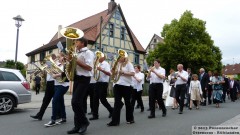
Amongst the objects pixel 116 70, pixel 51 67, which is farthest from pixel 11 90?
pixel 116 70

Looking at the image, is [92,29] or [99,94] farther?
[92,29]

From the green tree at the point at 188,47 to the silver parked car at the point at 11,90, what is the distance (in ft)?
97.5

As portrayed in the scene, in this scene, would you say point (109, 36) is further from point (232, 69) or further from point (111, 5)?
point (232, 69)

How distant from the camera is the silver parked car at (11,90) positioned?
996 cm

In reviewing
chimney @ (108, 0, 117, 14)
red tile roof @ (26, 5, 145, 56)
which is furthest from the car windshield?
chimney @ (108, 0, 117, 14)

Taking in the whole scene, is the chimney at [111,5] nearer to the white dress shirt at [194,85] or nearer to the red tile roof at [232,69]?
the white dress shirt at [194,85]

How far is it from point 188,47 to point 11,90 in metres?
31.6

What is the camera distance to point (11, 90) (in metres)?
10.1

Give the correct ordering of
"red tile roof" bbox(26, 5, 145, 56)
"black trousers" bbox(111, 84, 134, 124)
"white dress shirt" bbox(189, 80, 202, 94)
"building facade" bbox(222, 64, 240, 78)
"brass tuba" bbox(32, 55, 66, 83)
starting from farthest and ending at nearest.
Answer: "building facade" bbox(222, 64, 240, 78)
"red tile roof" bbox(26, 5, 145, 56)
"white dress shirt" bbox(189, 80, 202, 94)
"black trousers" bbox(111, 84, 134, 124)
"brass tuba" bbox(32, 55, 66, 83)

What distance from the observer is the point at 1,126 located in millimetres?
7535

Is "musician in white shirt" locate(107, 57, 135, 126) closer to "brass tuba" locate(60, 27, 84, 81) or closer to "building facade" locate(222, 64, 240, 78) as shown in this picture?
"brass tuba" locate(60, 27, 84, 81)

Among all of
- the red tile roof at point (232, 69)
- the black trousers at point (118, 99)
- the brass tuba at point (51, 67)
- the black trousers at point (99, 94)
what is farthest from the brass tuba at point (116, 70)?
the red tile roof at point (232, 69)

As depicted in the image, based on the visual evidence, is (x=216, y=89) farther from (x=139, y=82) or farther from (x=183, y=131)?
(x=183, y=131)

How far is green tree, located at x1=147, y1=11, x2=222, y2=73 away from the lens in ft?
126
